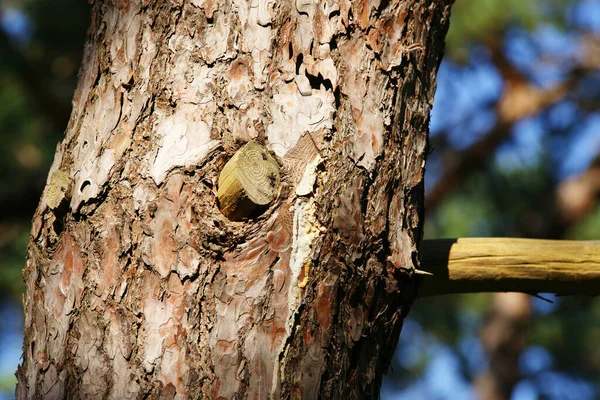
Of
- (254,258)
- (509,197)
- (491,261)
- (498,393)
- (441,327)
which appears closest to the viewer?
(254,258)

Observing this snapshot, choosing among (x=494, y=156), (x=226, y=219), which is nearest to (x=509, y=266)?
(x=226, y=219)

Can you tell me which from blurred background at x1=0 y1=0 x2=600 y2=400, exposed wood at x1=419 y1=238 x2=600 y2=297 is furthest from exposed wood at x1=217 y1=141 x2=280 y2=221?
blurred background at x1=0 y1=0 x2=600 y2=400

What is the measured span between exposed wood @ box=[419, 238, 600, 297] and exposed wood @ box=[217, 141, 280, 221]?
43 centimetres

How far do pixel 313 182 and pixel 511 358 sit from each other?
3.72 metres

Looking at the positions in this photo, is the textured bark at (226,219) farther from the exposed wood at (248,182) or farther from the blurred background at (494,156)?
the blurred background at (494,156)

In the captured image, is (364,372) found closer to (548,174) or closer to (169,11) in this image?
(169,11)

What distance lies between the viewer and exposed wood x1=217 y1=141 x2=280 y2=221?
2.66ft

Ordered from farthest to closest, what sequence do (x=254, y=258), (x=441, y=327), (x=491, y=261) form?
1. (x=441, y=327)
2. (x=491, y=261)
3. (x=254, y=258)

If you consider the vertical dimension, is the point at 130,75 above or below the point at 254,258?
above

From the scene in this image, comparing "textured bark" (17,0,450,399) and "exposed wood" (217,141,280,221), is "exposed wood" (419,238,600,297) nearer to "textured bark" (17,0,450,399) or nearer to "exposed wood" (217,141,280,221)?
"textured bark" (17,0,450,399)

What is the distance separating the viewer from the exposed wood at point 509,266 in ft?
3.86

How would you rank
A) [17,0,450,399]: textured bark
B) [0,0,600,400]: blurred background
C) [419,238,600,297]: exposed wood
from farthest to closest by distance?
[0,0,600,400]: blurred background, [419,238,600,297]: exposed wood, [17,0,450,399]: textured bark

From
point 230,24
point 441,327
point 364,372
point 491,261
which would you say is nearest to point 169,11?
point 230,24

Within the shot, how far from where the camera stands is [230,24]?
887 mm
